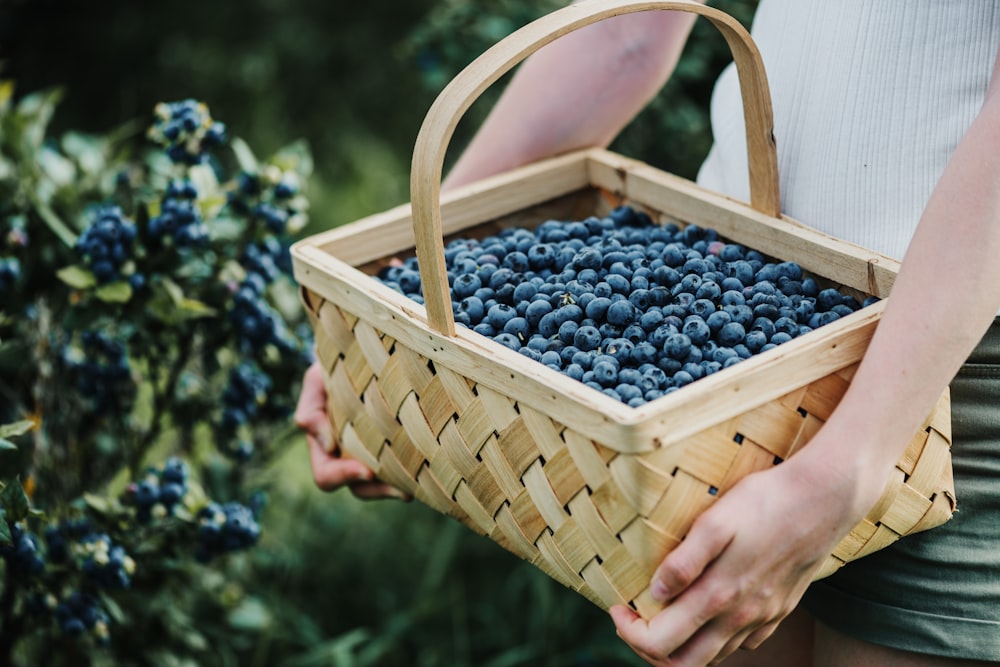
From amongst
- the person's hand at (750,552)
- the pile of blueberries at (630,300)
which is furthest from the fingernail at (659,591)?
the pile of blueberries at (630,300)

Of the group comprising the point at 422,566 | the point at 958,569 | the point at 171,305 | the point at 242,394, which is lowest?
the point at 422,566

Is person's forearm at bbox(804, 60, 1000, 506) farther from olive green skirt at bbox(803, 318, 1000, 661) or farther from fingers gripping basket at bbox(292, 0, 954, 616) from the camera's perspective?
olive green skirt at bbox(803, 318, 1000, 661)

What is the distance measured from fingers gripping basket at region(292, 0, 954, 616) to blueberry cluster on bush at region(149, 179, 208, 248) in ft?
0.91

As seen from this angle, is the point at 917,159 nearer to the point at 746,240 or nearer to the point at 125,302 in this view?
the point at 746,240

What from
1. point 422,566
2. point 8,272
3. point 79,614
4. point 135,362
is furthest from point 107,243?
point 422,566

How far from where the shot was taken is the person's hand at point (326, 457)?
3.96ft

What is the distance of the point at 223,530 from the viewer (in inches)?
55.2

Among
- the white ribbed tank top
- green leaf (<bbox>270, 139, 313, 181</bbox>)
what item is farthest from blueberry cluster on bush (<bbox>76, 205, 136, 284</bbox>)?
the white ribbed tank top

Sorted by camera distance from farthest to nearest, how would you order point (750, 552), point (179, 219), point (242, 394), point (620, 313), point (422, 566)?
point (422, 566), point (242, 394), point (179, 219), point (620, 313), point (750, 552)

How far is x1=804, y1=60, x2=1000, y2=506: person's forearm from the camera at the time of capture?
2.69ft

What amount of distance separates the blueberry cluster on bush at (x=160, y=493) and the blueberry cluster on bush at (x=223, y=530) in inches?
1.8

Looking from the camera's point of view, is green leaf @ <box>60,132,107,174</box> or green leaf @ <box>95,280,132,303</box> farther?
green leaf @ <box>60,132,107,174</box>

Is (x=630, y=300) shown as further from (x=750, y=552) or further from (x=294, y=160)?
(x=294, y=160)

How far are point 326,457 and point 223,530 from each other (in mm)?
251
